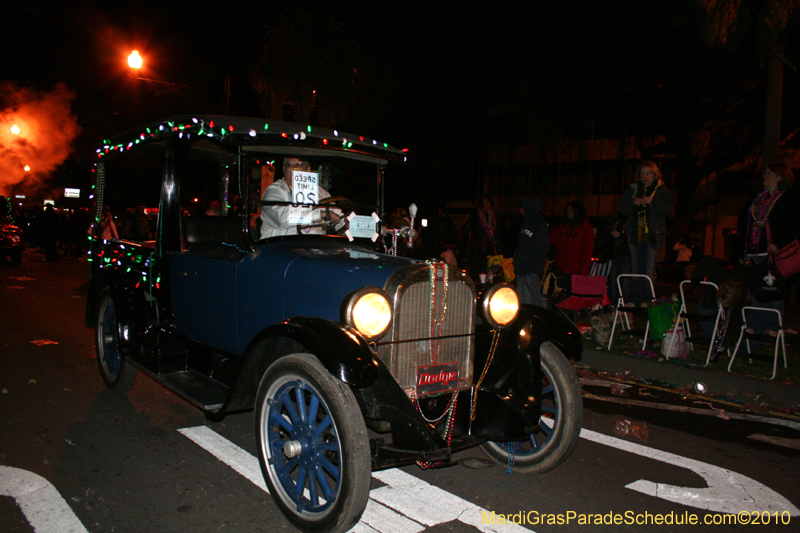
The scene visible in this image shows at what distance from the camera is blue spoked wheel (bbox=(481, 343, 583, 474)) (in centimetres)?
354

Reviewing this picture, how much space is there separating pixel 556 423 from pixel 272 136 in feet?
8.65

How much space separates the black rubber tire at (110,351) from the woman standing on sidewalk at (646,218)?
6.14 meters

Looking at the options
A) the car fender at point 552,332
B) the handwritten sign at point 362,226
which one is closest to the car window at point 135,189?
the handwritten sign at point 362,226

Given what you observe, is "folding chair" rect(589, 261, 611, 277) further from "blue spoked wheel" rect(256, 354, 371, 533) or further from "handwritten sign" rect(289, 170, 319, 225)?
"blue spoked wheel" rect(256, 354, 371, 533)

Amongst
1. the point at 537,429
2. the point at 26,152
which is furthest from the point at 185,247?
the point at 26,152

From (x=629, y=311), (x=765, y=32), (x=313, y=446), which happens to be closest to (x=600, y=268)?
(x=629, y=311)

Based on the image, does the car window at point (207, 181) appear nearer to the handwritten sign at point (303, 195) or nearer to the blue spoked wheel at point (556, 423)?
the handwritten sign at point (303, 195)

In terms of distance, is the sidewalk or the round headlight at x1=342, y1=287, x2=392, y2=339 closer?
the round headlight at x1=342, y1=287, x2=392, y2=339

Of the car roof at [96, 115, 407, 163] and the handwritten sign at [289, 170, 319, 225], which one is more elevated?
the car roof at [96, 115, 407, 163]

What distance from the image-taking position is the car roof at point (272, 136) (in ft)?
13.0

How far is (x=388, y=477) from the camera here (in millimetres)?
3723

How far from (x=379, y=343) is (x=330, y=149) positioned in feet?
5.83

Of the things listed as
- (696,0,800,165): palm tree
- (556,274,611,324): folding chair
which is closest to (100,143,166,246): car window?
(556,274,611,324): folding chair

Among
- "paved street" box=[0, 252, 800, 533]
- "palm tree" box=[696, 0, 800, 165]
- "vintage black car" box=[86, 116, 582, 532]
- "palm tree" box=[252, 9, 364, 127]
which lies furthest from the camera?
"palm tree" box=[252, 9, 364, 127]
